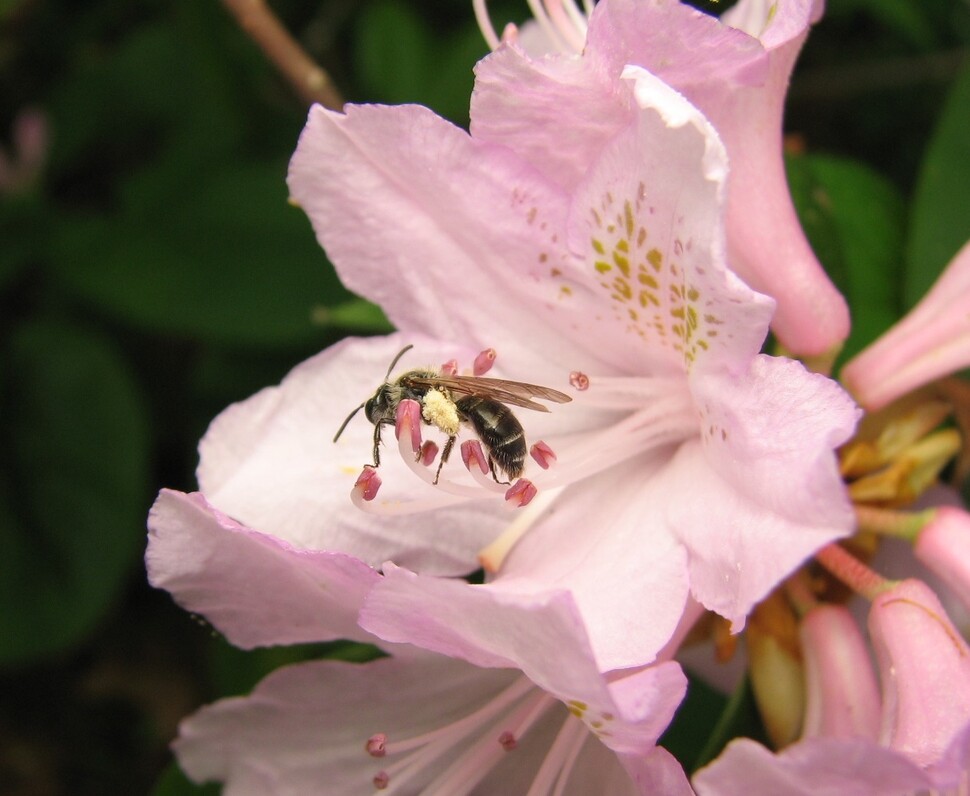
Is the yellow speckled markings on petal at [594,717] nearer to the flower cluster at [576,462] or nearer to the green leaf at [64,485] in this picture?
the flower cluster at [576,462]

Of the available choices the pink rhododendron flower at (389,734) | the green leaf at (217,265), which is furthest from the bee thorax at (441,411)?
the green leaf at (217,265)

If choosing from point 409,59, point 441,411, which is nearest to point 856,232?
point 441,411

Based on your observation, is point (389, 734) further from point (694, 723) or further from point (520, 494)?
point (694, 723)

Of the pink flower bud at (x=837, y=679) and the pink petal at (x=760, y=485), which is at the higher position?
the pink petal at (x=760, y=485)

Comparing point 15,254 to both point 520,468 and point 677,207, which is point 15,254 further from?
point 677,207

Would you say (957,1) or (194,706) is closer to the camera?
(957,1)

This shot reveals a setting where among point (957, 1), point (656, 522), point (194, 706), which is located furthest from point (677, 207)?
point (194, 706)

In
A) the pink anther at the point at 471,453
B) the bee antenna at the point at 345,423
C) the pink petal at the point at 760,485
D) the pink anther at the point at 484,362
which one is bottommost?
the pink petal at the point at 760,485

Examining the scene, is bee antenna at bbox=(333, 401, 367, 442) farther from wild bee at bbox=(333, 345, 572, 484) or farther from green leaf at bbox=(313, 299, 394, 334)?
green leaf at bbox=(313, 299, 394, 334)
